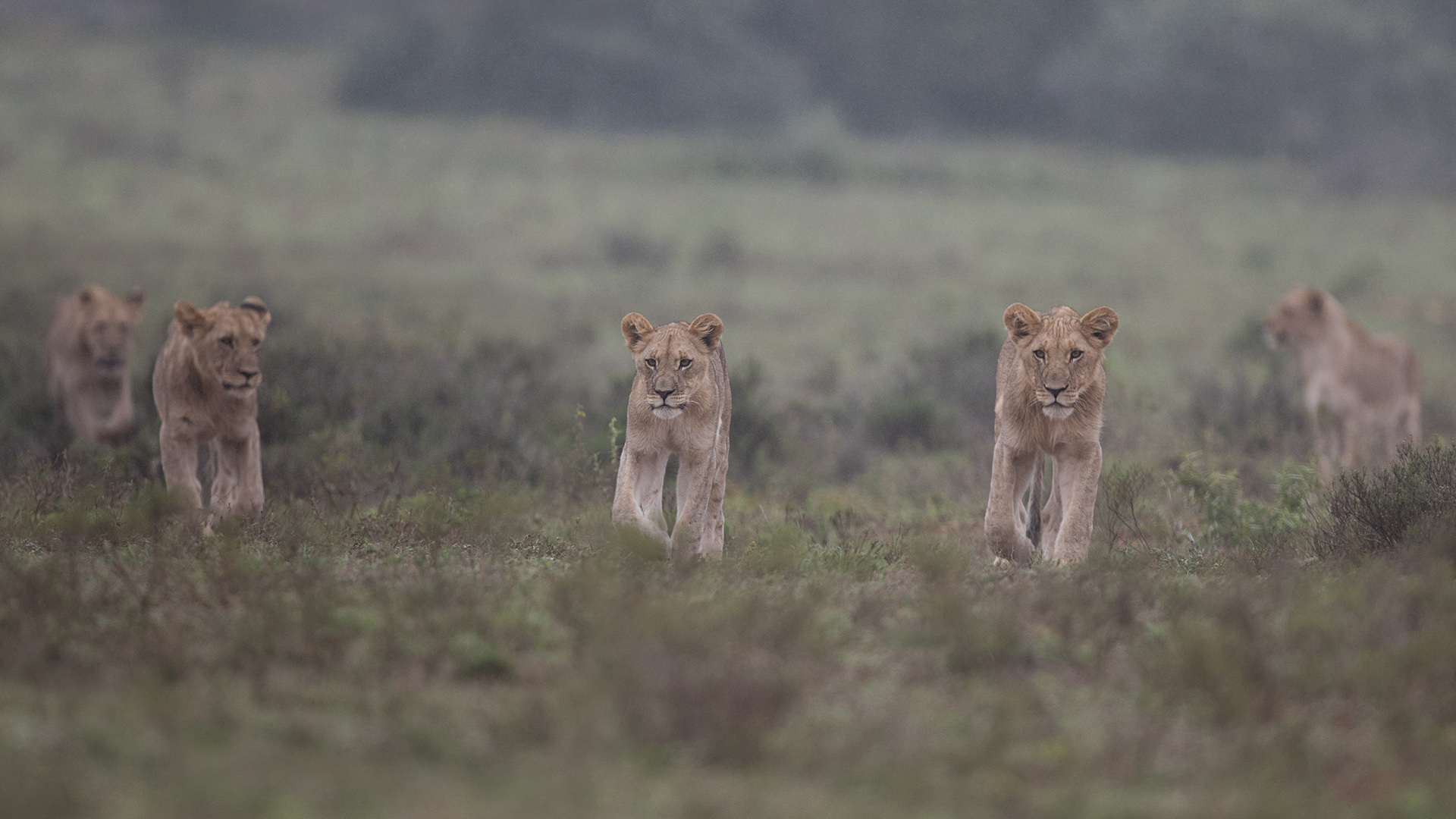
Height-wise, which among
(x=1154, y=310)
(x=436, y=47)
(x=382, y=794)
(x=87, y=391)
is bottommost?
(x=382, y=794)

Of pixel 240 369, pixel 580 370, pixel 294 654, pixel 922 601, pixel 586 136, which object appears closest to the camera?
pixel 294 654

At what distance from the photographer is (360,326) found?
20.7 metres

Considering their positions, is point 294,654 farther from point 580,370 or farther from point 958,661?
point 580,370

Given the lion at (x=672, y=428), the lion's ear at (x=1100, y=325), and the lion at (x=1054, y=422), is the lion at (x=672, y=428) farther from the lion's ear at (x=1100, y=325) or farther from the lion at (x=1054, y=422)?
the lion's ear at (x=1100, y=325)

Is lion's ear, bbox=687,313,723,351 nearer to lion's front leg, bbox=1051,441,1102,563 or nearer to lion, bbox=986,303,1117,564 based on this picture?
lion, bbox=986,303,1117,564

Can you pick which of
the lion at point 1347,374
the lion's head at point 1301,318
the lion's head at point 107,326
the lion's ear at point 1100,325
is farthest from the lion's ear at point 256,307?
the lion's head at point 1301,318

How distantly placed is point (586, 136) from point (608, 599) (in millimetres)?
47344

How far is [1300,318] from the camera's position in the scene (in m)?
14.6

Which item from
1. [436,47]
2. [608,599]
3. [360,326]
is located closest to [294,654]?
[608,599]

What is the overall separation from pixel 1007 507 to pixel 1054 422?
56cm

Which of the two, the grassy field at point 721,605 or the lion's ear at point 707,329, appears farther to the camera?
the lion's ear at point 707,329

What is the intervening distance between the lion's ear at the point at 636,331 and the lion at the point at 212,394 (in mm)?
2183

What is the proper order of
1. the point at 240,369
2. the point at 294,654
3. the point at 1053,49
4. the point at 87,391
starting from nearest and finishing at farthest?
the point at 294,654 → the point at 240,369 → the point at 87,391 → the point at 1053,49

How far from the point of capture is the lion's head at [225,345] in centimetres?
816
